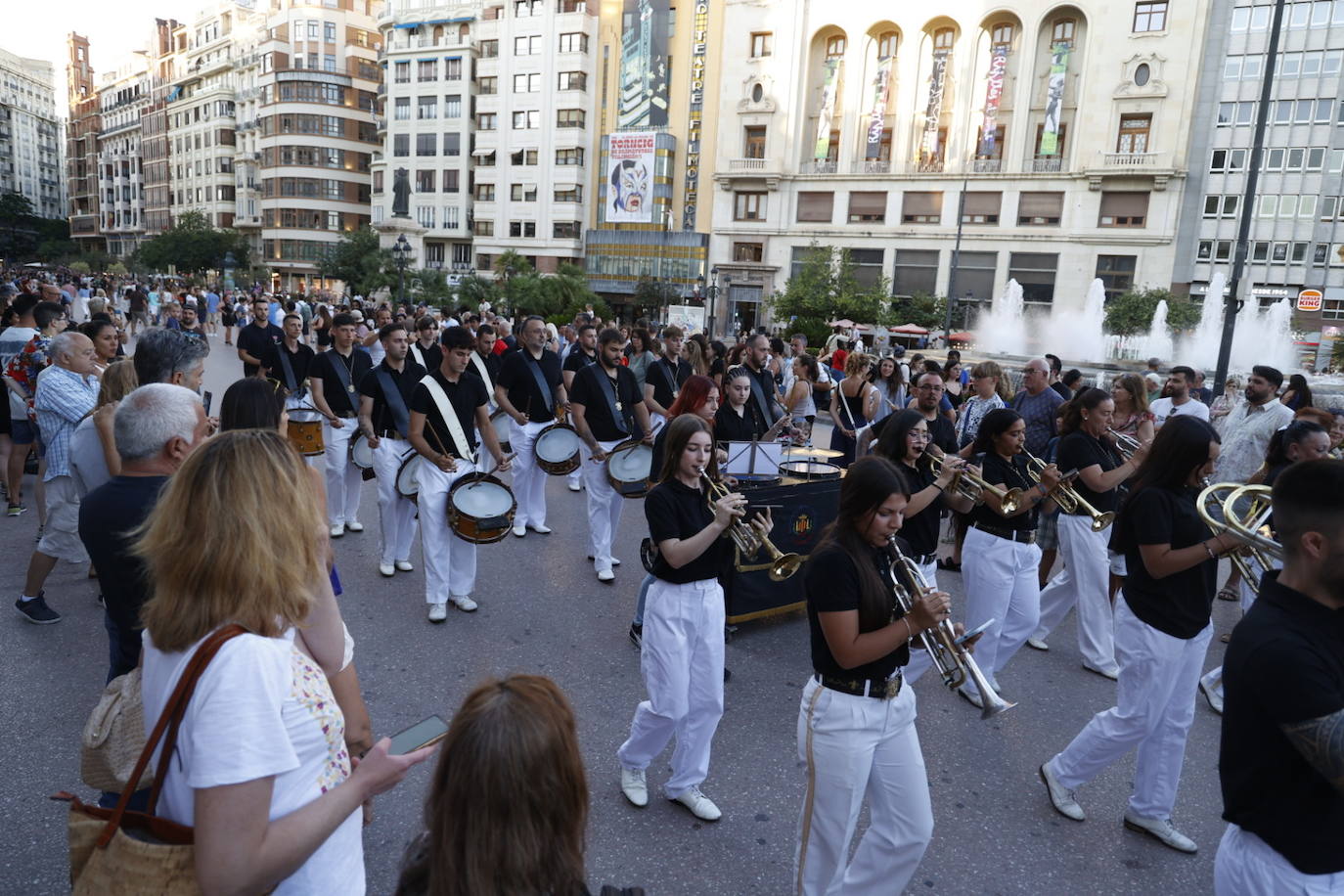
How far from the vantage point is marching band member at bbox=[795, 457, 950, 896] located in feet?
9.43

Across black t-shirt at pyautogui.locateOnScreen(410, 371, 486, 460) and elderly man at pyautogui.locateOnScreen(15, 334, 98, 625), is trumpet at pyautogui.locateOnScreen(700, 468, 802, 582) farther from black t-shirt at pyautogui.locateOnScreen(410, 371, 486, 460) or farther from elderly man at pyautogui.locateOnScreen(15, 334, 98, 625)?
elderly man at pyautogui.locateOnScreen(15, 334, 98, 625)

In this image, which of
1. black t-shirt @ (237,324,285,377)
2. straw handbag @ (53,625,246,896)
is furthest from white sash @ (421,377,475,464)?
black t-shirt @ (237,324,285,377)

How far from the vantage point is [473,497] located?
19.2 ft

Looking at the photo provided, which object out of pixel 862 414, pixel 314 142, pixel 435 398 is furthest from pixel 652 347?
pixel 314 142

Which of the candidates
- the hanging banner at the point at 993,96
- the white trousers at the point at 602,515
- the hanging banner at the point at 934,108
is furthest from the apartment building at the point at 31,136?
the white trousers at the point at 602,515

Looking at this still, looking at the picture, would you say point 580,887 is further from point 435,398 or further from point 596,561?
point 596,561

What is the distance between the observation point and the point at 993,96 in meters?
48.8

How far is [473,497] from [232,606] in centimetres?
425

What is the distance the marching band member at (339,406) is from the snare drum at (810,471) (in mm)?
4102

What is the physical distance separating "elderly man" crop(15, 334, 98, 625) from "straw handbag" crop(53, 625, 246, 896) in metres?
4.74

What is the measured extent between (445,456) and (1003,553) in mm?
3893

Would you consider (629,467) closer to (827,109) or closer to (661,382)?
(661,382)

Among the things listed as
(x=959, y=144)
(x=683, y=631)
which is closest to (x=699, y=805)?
(x=683, y=631)

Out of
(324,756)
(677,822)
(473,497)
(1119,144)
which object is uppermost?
(1119,144)
